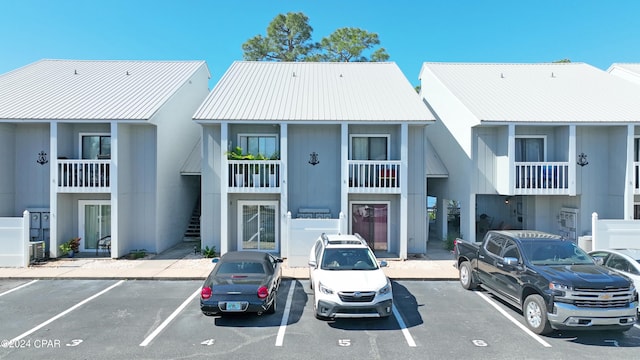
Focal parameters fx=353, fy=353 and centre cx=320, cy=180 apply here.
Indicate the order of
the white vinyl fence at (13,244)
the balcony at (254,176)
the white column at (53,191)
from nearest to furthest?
the white vinyl fence at (13,244), the white column at (53,191), the balcony at (254,176)

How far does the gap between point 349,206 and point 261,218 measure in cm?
383

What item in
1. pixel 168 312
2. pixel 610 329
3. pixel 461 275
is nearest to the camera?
pixel 610 329

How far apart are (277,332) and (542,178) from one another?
12.7m

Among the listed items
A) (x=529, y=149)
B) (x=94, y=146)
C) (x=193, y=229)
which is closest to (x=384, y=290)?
(x=529, y=149)

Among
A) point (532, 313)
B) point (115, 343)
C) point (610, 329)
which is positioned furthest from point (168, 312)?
point (610, 329)

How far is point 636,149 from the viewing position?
15500 millimetres

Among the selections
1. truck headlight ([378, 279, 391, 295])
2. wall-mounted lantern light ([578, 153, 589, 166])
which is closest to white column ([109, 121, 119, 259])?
truck headlight ([378, 279, 391, 295])

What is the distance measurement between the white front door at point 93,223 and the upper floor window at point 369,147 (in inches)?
430

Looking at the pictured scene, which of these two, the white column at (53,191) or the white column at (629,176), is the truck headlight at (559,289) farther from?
the white column at (53,191)

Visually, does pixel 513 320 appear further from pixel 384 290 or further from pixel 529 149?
pixel 529 149

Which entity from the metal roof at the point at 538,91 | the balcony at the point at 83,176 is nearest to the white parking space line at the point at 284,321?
the balcony at the point at 83,176

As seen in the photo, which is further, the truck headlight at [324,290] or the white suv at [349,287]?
the truck headlight at [324,290]

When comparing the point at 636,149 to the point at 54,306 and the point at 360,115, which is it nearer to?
the point at 360,115

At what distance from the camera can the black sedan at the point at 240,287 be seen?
7.80m
